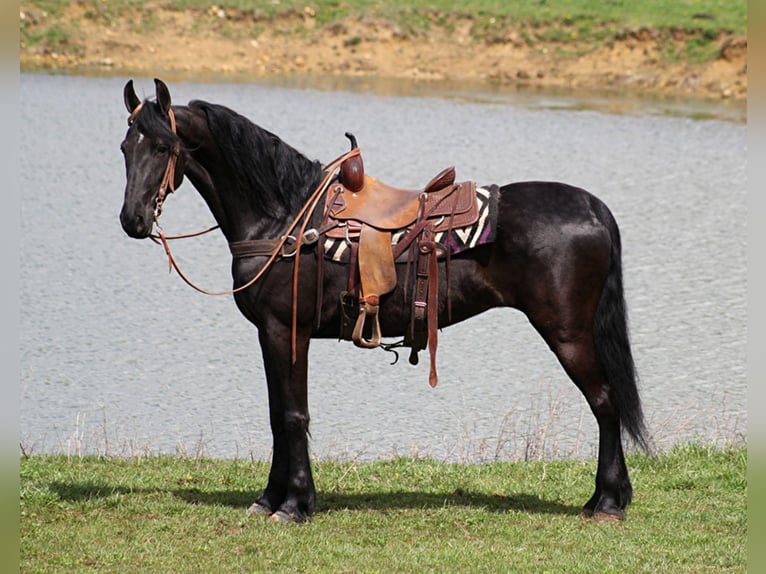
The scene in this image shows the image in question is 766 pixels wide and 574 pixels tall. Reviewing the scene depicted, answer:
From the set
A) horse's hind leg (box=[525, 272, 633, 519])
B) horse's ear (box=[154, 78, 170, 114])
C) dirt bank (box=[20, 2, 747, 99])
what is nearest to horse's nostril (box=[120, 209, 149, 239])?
horse's ear (box=[154, 78, 170, 114])

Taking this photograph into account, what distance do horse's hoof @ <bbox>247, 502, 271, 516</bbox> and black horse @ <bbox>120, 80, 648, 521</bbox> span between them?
0.01m

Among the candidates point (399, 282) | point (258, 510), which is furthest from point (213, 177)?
point (258, 510)

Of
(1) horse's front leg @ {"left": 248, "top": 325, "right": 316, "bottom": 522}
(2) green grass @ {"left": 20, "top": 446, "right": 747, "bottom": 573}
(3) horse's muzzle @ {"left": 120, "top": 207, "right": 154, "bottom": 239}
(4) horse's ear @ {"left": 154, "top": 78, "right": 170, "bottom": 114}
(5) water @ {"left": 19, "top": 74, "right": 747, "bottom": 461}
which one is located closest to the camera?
(2) green grass @ {"left": 20, "top": 446, "right": 747, "bottom": 573}

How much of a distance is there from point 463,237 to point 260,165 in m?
1.18

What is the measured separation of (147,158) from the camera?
6.25m

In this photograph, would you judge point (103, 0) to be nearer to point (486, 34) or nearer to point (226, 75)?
point (226, 75)

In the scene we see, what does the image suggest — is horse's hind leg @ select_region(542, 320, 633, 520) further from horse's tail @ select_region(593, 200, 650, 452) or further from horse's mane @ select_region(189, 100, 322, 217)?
horse's mane @ select_region(189, 100, 322, 217)

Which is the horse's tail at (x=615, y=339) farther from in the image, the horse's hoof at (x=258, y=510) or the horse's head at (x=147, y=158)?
the horse's head at (x=147, y=158)

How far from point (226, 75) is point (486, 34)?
25.7 feet

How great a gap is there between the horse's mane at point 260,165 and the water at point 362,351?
7.95ft

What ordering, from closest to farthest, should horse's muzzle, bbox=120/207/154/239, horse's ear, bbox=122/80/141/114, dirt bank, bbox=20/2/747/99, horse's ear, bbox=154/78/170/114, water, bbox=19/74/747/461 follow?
Result: 1. horse's ear, bbox=154/78/170/114
2. horse's muzzle, bbox=120/207/154/239
3. horse's ear, bbox=122/80/141/114
4. water, bbox=19/74/747/461
5. dirt bank, bbox=20/2/747/99

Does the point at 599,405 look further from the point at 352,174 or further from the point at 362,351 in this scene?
the point at 362,351

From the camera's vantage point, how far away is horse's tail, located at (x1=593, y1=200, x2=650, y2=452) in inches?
261

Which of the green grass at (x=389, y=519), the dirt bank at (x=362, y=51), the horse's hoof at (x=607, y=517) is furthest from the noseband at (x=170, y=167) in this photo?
the dirt bank at (x=362, y=51)
